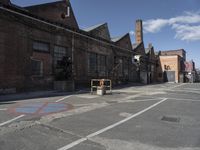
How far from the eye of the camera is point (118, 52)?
104 feet

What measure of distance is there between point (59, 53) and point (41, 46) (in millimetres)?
2489

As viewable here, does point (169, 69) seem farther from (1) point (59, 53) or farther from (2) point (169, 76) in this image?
(1) point (59, 53)

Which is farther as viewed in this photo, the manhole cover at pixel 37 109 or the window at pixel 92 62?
the window at pixel 92 62

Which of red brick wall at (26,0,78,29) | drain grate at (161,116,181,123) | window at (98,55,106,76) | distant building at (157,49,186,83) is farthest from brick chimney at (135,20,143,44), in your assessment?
drain grate at (161,116,181,123)

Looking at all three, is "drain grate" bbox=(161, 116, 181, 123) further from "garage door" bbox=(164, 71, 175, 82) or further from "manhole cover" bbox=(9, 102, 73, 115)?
"garage door" bbox=(164, 71, 175, 82)

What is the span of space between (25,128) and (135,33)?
4002 cm

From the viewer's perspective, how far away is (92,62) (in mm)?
25844

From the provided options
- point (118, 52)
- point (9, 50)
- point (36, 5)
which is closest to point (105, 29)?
point (118, 52)

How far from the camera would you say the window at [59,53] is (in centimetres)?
2019

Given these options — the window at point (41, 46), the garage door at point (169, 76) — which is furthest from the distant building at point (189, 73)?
the window at point (41, 46)

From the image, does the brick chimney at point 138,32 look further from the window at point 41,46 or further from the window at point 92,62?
the window at point 41,46

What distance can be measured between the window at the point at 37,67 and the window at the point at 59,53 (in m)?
1.96

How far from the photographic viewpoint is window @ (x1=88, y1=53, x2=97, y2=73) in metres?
25.2

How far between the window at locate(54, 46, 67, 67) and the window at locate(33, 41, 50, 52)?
1.22 metres
